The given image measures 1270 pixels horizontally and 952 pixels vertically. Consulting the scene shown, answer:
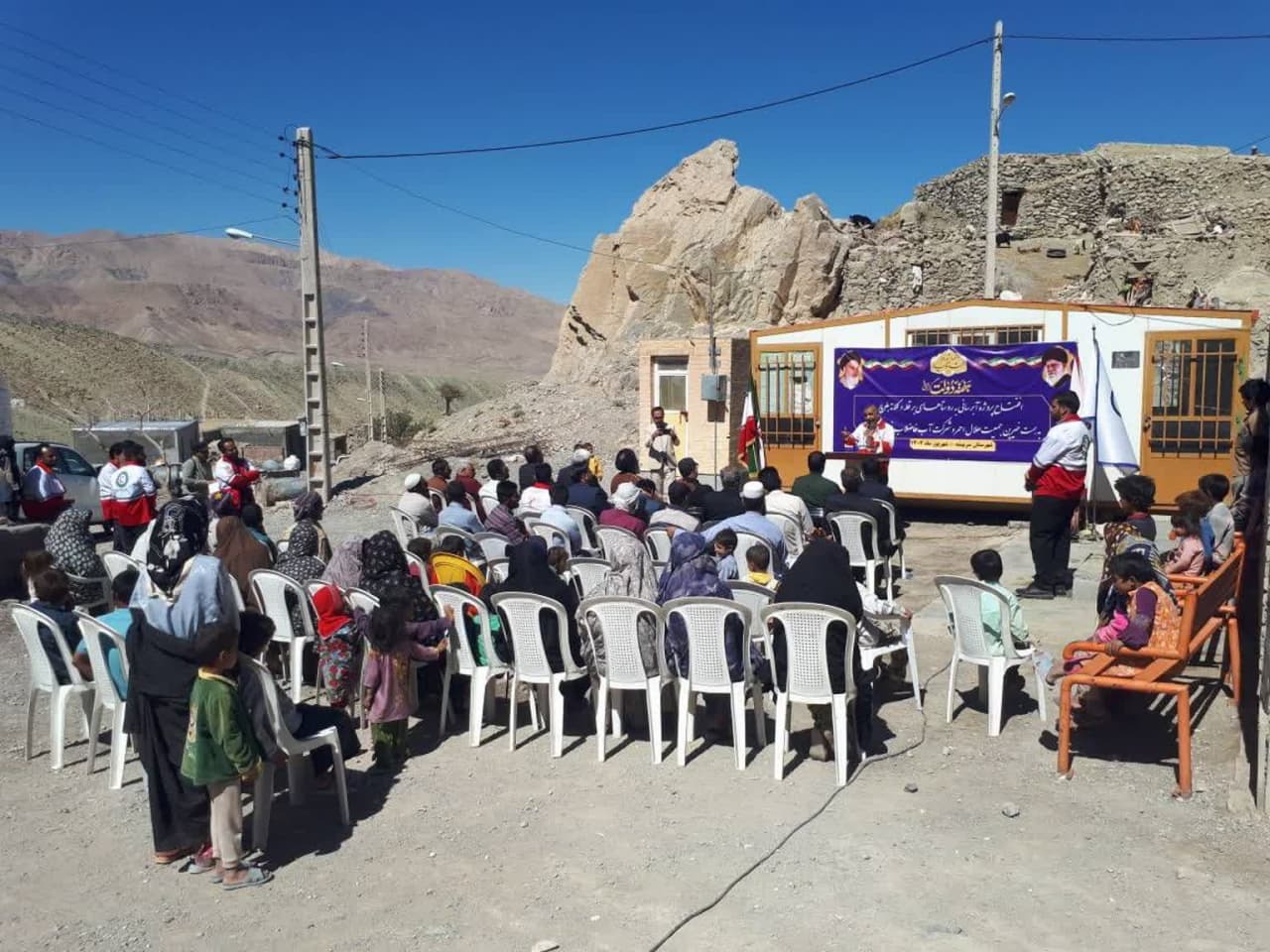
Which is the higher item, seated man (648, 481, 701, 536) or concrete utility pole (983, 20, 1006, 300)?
concrete utility pole (983, 20, 1006, 300)

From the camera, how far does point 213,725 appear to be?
3.93 m

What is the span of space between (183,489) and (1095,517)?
10525 millimetres

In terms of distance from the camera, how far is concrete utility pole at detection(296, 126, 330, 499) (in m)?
16.9

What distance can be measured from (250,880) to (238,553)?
9.72 feet

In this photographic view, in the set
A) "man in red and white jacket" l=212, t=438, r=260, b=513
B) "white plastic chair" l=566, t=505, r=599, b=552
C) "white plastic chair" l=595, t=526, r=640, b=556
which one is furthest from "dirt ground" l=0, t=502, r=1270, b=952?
"man in red and white jacket" l=212, t=438, r=260, b=513

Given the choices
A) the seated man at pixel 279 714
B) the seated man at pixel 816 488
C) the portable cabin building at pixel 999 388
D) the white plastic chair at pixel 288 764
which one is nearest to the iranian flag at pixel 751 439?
the portable cabin building at pixel 999 388

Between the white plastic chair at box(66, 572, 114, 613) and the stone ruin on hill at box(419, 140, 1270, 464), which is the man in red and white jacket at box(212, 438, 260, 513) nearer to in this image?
the white plastic chair at box(66, 572, 114, 613)

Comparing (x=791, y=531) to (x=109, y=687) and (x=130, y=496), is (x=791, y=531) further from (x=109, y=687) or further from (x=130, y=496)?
(x=130, y=496)

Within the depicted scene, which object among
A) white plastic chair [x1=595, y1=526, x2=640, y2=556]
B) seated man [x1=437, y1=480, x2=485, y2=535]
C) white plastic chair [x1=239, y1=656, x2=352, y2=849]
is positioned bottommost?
white plastic chair [x1=239, y1=656, x2=352, y2=849]

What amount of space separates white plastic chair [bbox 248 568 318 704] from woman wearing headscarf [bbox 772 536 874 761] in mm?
3032

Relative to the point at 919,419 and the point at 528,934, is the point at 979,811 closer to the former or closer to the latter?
the point at 528,934

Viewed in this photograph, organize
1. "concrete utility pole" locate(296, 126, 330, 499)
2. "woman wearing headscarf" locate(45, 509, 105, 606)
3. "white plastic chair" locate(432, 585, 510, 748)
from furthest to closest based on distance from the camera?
"concrete utility pole" locate(296, 126, 330, 499) < "woman wearing headscarf" locate(45, 509, 105, 606) < "white plastic chair" locate(432, 585, 510, 748)

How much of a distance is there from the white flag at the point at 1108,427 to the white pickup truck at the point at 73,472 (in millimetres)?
12809

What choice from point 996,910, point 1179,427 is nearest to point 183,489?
point 996,910
